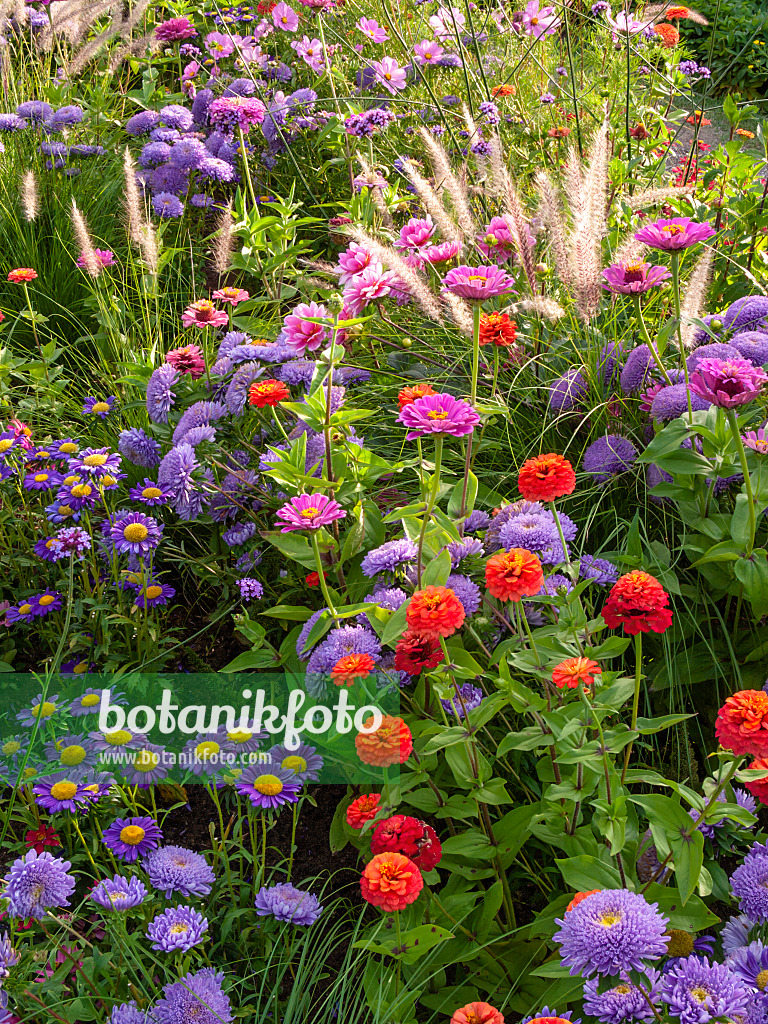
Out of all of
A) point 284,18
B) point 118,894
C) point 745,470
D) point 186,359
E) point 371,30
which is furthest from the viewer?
point 284,18

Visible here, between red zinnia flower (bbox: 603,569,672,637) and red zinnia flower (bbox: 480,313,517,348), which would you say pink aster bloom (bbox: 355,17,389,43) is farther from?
red zinnia flower (bbox: 603,569,672,637)

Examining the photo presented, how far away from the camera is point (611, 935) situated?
41.5 inches

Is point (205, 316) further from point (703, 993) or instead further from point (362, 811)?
point (703, 993)

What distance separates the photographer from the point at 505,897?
157cm

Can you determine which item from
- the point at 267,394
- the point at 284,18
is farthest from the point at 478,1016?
the point at 284,18

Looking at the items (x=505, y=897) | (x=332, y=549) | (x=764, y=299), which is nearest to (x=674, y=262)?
(x=764, y=299)

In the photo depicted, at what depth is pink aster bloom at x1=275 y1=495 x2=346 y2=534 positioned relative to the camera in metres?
1.56

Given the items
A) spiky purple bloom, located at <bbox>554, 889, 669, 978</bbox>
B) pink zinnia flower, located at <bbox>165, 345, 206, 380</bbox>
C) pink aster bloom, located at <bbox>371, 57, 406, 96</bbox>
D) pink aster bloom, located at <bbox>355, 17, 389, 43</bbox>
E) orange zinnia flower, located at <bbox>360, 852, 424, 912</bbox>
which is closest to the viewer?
spiky purple bloom, located at <bbox>554, 889, 669, 978</bbox>

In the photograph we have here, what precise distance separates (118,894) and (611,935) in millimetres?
793

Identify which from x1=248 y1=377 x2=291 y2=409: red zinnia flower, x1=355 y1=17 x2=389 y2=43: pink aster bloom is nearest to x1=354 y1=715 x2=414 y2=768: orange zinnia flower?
x1=248 y1=377 x2=291 y2=409: red zinnia flower

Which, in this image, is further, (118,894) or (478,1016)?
(118,894)

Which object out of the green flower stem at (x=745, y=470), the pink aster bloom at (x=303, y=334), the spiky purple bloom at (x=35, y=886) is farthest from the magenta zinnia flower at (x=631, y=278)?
the spiky purple bloom at (x=35, y=886)

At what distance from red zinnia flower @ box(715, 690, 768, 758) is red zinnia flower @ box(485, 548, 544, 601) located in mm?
326

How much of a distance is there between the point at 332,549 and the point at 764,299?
1319 millimetres
